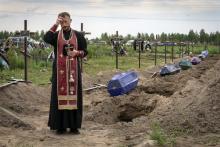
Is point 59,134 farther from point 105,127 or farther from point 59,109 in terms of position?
point 105,127

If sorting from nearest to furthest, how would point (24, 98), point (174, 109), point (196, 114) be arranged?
point (196, 114) → point (174, 109) → point (24, 98)

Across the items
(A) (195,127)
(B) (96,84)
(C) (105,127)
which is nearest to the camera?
(A) (195,127)

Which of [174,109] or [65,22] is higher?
[65,22]

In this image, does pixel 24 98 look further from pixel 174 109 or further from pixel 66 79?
pixel 174 109

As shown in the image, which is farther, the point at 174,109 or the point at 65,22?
the point at 174,109

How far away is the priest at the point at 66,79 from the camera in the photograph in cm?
833

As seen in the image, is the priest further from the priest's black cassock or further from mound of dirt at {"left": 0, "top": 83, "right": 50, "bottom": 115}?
mound of dirt at {"left": 0, "top": 83, "right": 50, "bottom": 115}

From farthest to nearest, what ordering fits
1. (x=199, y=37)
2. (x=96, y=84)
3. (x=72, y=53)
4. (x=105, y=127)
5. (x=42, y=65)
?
(x=199, y=37) → (x=42, y=65) → (x=96, y=84) → (x=105, y=127) → (x=72, y=53)

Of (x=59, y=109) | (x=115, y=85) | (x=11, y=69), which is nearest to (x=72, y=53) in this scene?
(x=59, y=109)

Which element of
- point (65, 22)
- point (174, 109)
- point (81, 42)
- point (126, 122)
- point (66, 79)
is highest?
point (65, 22)

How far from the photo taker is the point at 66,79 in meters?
8.41

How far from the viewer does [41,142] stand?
7.56 metres

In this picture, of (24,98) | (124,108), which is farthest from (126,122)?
(24,98)

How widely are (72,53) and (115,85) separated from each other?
5.14 meters
